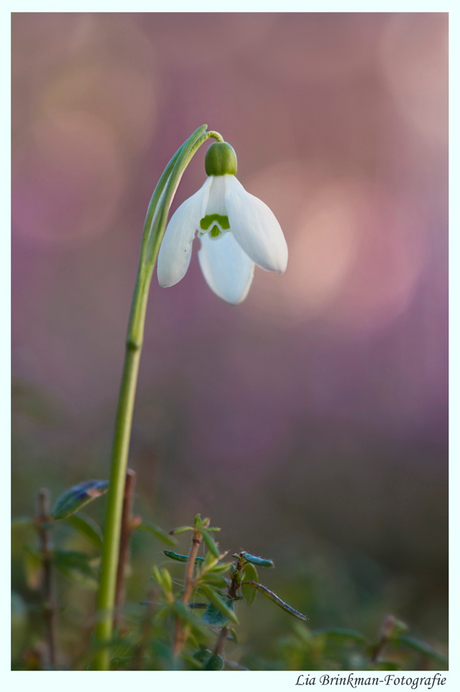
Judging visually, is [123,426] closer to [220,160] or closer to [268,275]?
[220,160]

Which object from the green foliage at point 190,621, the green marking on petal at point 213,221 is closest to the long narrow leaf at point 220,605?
the green foliage at point 190,621

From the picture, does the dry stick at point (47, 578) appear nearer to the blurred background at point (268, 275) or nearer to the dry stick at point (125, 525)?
the dry stick at point (125, 525)

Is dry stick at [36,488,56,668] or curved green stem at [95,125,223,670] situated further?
dry stick at [36,488,56,668]

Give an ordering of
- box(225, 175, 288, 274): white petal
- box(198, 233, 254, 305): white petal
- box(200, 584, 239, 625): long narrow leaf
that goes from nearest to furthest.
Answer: box(200, 584, 239, 625): long narrow leaf < box(225, 175, 288, 274): white petal < box(198, 233, 254, 305): white petal

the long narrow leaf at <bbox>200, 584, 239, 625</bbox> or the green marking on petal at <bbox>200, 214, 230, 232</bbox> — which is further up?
the green marking on petal at <bbox>200, 214, 230, 232</bbox>

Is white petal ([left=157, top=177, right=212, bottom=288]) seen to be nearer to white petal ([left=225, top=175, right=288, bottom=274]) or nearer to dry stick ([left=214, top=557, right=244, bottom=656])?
white petal ([left=225, top=175, right=288, bottom=274])

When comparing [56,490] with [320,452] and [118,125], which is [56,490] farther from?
[118,125]

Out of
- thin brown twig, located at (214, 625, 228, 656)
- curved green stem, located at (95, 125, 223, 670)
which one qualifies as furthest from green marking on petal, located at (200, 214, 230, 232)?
thin brown twig, located at (214, 625, 228, 656)
